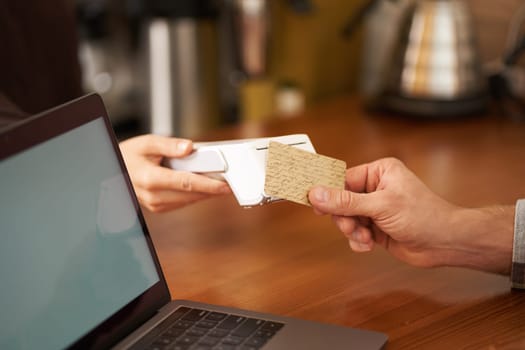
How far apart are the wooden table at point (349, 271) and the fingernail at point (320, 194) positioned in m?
0.12

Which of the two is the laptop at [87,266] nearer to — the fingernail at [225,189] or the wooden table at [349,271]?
the wooden table at [349,271]

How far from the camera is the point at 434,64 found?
5.10 feet

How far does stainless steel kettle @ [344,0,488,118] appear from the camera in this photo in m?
1.55

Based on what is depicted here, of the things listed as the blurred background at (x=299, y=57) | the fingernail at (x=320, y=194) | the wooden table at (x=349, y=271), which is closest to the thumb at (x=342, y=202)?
the fingernail at (x=320, y=194)

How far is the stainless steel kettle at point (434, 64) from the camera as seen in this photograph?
155cm

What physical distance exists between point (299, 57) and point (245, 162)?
0.96 metres

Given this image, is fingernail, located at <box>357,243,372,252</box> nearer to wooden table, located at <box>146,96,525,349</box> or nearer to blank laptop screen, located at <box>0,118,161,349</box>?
wooden table, located at <box>146,96,525,349</box>

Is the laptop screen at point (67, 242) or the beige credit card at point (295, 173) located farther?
the beige credit card at point (295, 173)

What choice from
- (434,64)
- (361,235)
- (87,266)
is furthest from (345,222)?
(434,64)

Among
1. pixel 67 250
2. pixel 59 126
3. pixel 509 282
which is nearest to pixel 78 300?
pixel 67 250

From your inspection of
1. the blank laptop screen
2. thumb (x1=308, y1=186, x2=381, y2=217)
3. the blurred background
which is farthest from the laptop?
the blurred background

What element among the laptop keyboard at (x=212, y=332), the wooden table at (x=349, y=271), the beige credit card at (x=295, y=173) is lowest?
the wooden table at (x=349, y=271)

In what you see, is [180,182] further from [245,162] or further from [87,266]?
[87,266]

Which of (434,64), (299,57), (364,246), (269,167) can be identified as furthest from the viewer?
(299,57)
